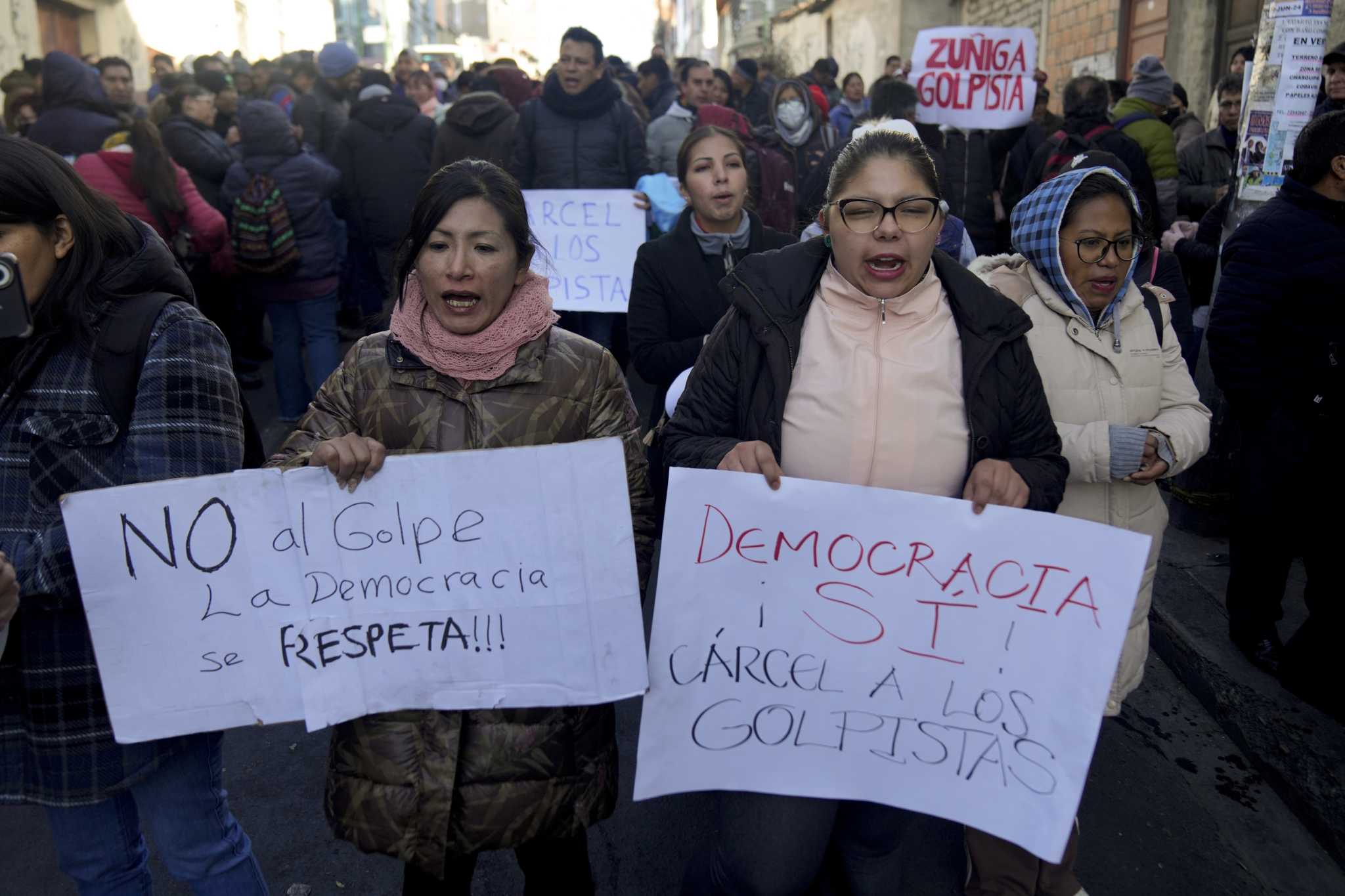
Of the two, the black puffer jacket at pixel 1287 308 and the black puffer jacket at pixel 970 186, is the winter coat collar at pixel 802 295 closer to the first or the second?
the black puffer jacket at pixel 1287 308

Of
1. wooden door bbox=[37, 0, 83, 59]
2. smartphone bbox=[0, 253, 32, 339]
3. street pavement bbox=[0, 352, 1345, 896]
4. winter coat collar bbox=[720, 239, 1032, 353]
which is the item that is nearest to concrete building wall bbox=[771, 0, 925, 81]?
wooden door bbox=[37, 0, 83, 59]

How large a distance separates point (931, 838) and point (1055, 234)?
5.74ft

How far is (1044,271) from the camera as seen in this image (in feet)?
8.52

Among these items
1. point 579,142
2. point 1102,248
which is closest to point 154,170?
point 579,142

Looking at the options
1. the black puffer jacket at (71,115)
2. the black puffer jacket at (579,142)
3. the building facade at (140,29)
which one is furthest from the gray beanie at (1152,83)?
the building facade at (140,29)

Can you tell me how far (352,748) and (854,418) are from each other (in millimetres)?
1183

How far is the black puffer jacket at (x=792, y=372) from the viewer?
2.14m

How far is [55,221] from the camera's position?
6.31 feet

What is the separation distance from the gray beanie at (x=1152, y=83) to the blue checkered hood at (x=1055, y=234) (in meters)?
5.75

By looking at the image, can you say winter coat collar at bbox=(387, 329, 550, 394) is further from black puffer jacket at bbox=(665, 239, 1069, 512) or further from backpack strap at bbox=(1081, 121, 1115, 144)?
backpack strap at bbox=(1081, 121, 1115, 144)

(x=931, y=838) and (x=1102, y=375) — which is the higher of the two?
(x=1102, y=375)

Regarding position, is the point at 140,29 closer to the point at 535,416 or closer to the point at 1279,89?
the point at 1279,89

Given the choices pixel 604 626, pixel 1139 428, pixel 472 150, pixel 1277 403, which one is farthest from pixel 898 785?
pixel 472 150

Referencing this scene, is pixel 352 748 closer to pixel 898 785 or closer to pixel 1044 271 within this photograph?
pixel 898 785
